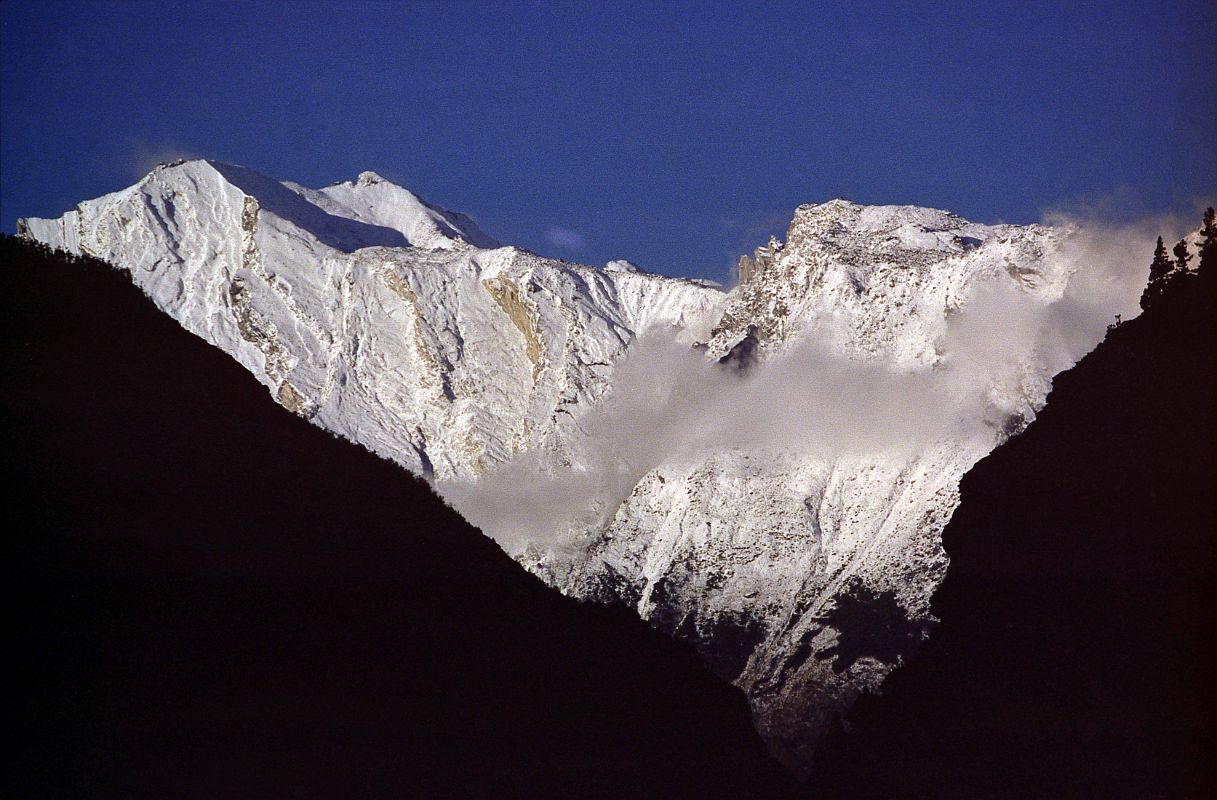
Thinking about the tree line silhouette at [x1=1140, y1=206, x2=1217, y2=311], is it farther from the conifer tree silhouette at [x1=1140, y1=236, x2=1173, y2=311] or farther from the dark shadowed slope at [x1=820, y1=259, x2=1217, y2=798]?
the dark shadowed slope at [x1=820, y1=259, x2=1217, y2=798]

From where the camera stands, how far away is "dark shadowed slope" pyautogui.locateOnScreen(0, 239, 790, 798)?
95.6ft

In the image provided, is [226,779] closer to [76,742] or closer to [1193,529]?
[76,742]

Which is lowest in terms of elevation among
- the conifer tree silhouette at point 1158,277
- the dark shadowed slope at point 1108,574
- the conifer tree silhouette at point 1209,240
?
the dark shadowed slope at point 1108,574

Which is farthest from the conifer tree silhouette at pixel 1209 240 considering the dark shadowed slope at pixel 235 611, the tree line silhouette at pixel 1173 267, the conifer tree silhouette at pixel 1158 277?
the dark shadowed slope at pixel 235 611

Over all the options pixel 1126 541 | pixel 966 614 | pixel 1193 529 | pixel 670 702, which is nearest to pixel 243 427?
pixel 670 702

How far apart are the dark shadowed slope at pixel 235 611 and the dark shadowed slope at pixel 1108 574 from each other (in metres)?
22.3

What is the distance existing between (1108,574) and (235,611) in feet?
159

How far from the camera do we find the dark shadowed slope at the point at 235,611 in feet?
95.6

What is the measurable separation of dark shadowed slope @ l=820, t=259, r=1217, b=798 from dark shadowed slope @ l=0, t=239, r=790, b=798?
22255 mm

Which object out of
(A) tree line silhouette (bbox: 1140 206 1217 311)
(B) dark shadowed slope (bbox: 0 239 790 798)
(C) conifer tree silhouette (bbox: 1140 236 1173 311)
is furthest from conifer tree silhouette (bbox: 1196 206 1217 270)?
(B) dark shadowed slope (bbox: 0 239 790 798)

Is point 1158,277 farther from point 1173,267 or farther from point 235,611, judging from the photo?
point 235,611

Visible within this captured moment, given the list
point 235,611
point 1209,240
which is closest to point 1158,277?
point 1209,240

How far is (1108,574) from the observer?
71562mm

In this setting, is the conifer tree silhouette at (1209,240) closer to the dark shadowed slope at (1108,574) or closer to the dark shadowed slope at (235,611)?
the dark shadowed slope at (1108,574)
